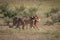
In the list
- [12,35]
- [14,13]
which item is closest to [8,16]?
[14,13]

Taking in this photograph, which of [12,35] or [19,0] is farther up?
[19,0]

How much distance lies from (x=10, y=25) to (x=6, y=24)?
6 centimetres

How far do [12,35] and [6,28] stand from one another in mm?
133

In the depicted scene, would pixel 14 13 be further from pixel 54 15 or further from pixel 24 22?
Result: pixel 54 15

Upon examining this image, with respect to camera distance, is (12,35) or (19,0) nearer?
(12,35)

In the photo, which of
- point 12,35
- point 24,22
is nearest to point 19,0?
point 24,22

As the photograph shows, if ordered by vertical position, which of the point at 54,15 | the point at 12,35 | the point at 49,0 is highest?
the point at 49,0

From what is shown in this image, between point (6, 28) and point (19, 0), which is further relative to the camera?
point (19, 0)

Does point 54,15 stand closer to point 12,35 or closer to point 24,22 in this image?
point 24,22

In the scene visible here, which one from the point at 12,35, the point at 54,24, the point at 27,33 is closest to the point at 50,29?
the point at 54,24

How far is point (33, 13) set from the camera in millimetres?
2969

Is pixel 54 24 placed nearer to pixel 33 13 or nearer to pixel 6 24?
pixel 33 13

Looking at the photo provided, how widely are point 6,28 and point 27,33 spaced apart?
11.2 inches

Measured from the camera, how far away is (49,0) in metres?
3.11
